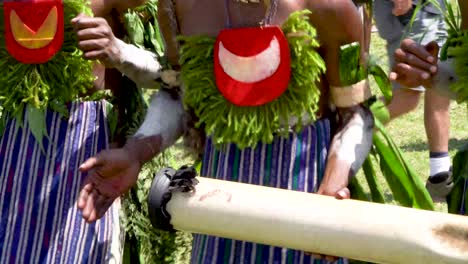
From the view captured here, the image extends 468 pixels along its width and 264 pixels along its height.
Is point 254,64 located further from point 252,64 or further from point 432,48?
point 432,48

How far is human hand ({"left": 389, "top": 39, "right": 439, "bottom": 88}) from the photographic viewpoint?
262 centimetres

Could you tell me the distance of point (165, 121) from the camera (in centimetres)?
292

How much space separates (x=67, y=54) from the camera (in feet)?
11.0

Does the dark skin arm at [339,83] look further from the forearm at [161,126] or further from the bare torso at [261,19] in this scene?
the forearm at [161,126]

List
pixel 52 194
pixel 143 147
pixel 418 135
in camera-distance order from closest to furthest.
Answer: pixel 143 147
pixel 52 194
pixel 418 135

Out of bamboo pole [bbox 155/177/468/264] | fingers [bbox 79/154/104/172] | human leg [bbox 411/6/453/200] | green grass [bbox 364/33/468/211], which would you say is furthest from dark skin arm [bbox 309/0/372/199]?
green grass [bbox 364/33/468/211]

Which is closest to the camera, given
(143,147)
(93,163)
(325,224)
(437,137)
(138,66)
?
(325,224)

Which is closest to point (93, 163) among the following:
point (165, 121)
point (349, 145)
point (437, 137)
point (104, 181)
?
point (104, 181)

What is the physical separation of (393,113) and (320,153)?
308cm

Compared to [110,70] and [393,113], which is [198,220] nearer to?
[110,70]

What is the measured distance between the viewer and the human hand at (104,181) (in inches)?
107

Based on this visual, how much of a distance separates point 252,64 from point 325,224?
59cm

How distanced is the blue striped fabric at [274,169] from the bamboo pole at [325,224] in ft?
0.97

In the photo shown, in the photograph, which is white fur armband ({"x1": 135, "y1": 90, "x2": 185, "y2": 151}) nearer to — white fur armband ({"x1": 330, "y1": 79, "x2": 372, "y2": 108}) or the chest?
the chest
